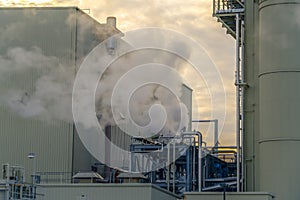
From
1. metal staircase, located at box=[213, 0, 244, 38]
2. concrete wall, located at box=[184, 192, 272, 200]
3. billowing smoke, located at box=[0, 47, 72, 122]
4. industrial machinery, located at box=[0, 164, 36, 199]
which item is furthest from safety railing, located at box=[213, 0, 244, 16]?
industrial machinery, located at box=[0, 164, 36, 199]

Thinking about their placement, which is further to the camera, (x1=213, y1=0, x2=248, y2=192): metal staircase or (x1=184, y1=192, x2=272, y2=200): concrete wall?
(x1=213, y1=0, x2=248, y2=192): metal staircase

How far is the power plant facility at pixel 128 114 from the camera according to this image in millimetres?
31406

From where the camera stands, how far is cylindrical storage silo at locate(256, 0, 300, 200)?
30.8 m

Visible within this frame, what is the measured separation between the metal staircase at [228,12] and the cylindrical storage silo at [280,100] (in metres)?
3.13

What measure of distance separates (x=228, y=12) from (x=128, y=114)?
46.3ft

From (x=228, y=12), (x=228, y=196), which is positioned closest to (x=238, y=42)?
(x=228, y=12)

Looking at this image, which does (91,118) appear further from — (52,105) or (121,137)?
(121,137)

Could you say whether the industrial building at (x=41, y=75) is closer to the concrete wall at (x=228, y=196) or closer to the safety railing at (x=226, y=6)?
the safety railing at (x=226, y=6)

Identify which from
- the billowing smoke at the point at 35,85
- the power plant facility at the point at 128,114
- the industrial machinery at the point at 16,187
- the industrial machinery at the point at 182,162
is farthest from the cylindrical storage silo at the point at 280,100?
the billowing smoke at the point at 35,85

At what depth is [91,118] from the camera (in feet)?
142

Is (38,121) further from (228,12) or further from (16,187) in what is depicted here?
(228,12)

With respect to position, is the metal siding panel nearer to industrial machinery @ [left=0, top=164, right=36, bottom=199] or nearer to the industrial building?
the industrial building

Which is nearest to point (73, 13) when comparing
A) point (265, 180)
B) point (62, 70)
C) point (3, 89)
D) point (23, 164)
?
point (62, 70)

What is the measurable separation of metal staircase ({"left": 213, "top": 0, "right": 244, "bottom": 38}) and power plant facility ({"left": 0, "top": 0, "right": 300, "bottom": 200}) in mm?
55
